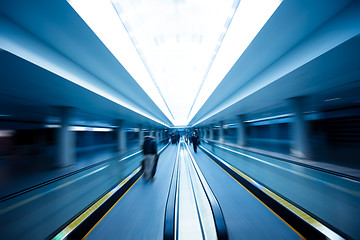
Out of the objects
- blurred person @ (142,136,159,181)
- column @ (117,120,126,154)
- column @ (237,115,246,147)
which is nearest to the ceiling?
blurred person @ (142,136,159,181)

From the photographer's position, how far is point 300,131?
6836 millimetres

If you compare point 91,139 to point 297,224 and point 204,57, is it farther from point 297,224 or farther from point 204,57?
point 297,224

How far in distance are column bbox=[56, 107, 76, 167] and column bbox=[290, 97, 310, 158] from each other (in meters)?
13.0

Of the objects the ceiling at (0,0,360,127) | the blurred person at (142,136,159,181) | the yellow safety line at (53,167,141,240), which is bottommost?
the yellow safety line at (53,167,141,240)

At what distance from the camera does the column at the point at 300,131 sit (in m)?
6.69

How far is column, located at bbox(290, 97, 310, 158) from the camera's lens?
6.69 meters

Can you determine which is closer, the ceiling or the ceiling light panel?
the ceiling

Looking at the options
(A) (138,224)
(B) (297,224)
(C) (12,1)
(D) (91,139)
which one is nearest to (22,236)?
(A) (138,224)

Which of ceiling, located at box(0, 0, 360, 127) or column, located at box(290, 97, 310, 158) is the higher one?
ceiling, located at box(0, 0, 360, 127)

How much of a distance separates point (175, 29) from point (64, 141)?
827 cm

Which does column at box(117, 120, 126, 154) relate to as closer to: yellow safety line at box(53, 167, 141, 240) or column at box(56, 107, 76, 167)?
column at box(56, 107, 76, 167)

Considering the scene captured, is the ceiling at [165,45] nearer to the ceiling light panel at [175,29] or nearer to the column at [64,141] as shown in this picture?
the ceiling light panel at [175,29]

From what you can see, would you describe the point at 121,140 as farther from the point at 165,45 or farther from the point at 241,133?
the point at 241,133

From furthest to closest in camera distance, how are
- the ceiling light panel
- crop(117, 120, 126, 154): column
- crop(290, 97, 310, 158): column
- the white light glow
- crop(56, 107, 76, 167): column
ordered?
crop(117, 120, 126, 154): column, crop(56, 107, 76, 167): column, crop(290, 97, 310, 158): column, the ceiling light panel, the white light glow
